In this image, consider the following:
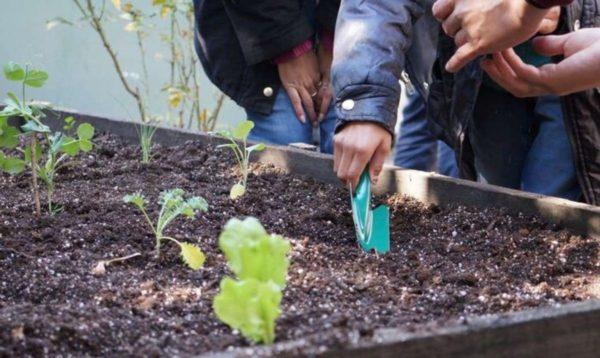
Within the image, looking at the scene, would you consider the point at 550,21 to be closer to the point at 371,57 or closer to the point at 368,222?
the point at 371,57

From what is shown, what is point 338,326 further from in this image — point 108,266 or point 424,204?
point 424,204

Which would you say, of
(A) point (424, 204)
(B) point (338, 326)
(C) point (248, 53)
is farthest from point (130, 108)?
(B) point (338, 326)

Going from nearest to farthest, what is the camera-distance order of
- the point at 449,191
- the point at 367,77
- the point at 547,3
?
the point at 547,3 → the point at 367,77 → the point at 449,191

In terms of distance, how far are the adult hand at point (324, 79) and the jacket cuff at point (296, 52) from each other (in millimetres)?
77

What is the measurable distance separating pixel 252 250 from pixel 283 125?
2007 mm

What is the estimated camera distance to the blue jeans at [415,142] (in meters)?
2.99

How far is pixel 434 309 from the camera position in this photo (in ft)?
4.47

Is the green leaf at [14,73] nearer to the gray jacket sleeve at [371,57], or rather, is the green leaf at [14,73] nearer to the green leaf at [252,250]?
the gray jacket sleeve at [371,57]

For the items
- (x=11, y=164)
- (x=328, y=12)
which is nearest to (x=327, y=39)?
(x=328, y=12)

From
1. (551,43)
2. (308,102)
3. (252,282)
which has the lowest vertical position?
(252,282)

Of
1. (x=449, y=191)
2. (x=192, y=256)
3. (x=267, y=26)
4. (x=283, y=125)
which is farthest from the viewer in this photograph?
(x=283, y=125)

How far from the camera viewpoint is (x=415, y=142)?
3031 mm

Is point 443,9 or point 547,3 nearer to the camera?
point 547,3

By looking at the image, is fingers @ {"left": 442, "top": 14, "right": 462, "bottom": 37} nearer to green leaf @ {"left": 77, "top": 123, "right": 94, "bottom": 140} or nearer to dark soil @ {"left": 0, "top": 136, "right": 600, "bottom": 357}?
dark soil @ {"left": 0, "top": 136, "right": 600, "bottom": 357}
